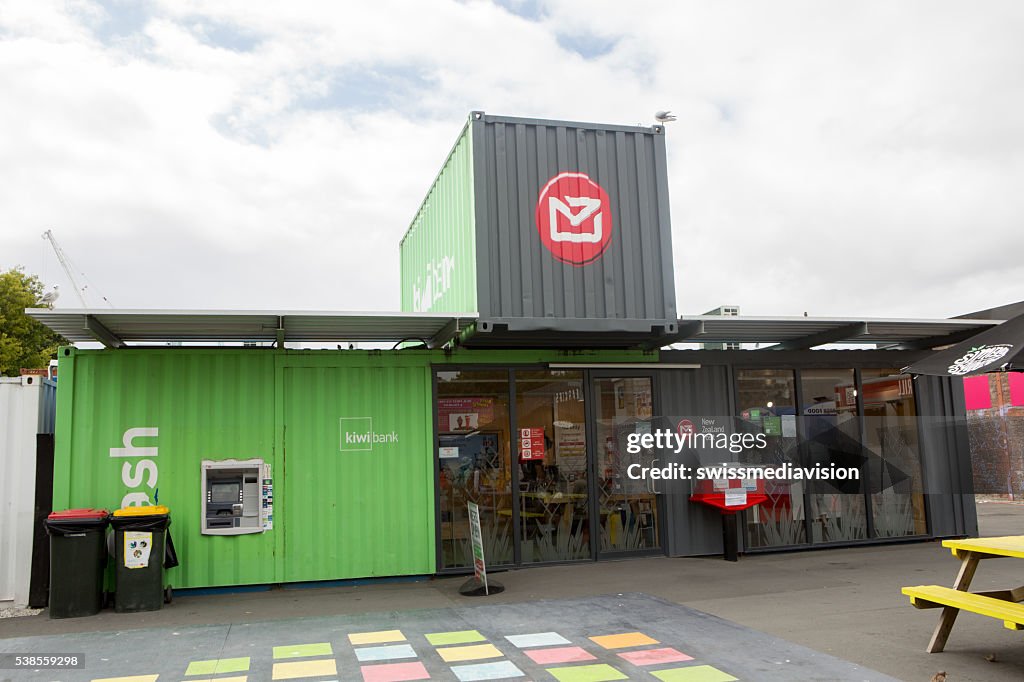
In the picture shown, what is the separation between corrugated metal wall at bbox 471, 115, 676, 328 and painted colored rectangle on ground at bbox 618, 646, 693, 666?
390cm

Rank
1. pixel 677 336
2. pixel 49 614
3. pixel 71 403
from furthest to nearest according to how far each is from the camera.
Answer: pixel 677 336 < pixel 71 403 < pixel 49 614

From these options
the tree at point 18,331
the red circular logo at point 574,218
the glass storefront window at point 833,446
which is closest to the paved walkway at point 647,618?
the glass storefront window at point 833,446

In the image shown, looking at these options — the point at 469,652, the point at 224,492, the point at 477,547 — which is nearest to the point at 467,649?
the point at 469,652

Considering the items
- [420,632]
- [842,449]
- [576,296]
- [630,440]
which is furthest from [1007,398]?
[420,632]

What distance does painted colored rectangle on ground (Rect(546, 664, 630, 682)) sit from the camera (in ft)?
17.2

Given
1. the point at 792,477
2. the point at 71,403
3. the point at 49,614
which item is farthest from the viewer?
the point at 792,477

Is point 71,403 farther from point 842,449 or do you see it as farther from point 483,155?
point 842,449

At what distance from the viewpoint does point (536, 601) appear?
779 cm

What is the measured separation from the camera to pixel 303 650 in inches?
240

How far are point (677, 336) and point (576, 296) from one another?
1511mm

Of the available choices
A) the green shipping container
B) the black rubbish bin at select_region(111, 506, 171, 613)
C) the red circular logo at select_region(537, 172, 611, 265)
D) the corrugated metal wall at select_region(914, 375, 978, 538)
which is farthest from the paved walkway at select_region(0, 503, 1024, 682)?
the red circular logo at select_region(537, 172, 611, 265)

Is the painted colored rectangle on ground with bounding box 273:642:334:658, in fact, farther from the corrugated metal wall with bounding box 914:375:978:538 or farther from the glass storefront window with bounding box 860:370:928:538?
the corrugated metal wall with bounding box 914:375:978:538

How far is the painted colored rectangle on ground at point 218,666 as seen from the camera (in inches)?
219

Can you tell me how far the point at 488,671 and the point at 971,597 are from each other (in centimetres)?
339
